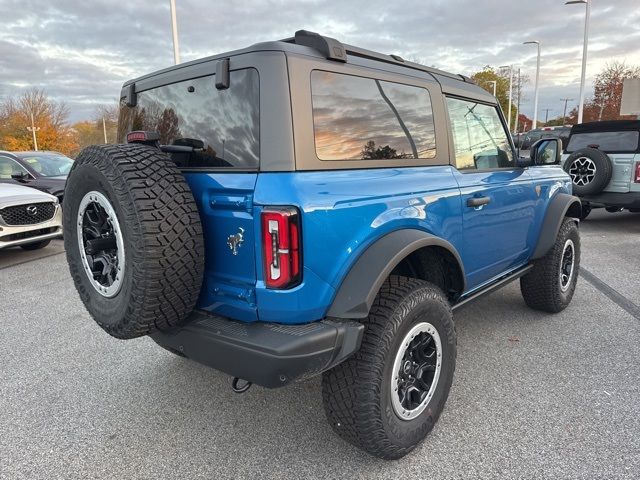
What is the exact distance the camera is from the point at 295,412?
272 centimetres

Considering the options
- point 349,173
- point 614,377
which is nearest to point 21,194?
point 349,173

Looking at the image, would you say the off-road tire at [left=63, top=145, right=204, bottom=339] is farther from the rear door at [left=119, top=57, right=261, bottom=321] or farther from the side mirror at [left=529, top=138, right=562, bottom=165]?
the side mirror at [left=529, top=138, right=562, bottom=165]

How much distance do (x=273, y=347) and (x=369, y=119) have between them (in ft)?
4.08

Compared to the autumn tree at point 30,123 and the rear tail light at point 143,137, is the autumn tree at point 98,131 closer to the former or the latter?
the autumn tree at point 30,123

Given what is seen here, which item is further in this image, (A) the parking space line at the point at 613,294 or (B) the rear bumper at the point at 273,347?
(A) the parking space line at the point at 613,294

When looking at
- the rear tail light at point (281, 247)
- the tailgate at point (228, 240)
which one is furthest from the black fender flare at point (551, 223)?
the tailgate at point (228, 240)

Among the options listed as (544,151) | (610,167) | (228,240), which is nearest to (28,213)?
(228,240)

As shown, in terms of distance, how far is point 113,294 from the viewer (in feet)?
6.95

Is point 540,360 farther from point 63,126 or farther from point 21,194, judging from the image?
point 63,126

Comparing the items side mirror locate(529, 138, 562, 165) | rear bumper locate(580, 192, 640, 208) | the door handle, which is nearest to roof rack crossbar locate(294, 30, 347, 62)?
the door handle

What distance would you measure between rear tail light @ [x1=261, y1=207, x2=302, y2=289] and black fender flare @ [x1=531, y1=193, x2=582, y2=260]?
8.74ft

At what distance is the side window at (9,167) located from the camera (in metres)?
8.50

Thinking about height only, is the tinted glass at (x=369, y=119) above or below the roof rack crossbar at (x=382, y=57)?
below

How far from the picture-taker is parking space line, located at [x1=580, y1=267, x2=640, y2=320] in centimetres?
419
